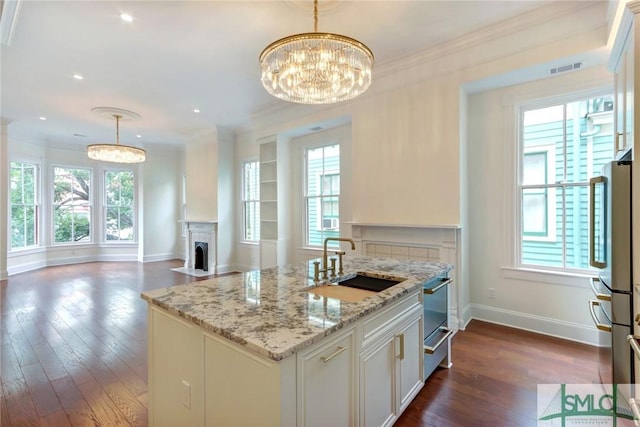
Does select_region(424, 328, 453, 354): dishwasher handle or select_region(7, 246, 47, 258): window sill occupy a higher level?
select_region(7, 246, 47, 258): window sill

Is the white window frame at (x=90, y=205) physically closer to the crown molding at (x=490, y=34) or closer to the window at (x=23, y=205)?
the window at (x=23, y=205)

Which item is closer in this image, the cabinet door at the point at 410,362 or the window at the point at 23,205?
the cabinet door at the point at 410,362

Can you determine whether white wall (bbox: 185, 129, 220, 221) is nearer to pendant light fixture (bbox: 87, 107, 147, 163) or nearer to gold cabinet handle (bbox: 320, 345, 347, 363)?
pendant light fixture (bbox: 87, 107, 147, 163)

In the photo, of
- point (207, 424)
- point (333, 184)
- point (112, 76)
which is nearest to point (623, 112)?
point (207, 424)

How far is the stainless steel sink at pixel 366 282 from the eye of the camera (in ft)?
7.27

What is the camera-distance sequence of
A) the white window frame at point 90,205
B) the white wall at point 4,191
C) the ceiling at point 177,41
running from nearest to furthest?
the ceiling at point 177,41 → the white wall at point 4,191 → the white window frame at point 90,205

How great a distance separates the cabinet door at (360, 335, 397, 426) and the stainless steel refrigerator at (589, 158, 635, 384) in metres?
1.50

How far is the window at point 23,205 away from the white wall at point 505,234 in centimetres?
900

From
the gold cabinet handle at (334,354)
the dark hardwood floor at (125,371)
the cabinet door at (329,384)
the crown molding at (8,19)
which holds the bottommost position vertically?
the dark hardwood floor at (125,371)

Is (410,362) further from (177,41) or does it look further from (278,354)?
(177,41)

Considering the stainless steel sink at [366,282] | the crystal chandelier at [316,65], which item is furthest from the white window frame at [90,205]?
the stainless steel sink at [366,282]

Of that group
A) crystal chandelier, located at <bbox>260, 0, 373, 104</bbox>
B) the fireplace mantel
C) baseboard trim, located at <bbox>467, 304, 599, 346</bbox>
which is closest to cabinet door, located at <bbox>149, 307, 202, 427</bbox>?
crystal chandelier, located at <bbox>260, 0, 373, 104</bbox>

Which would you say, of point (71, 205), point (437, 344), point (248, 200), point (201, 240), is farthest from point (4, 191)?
point (437, 344)

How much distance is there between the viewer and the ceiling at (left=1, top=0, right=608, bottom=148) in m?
2.77
